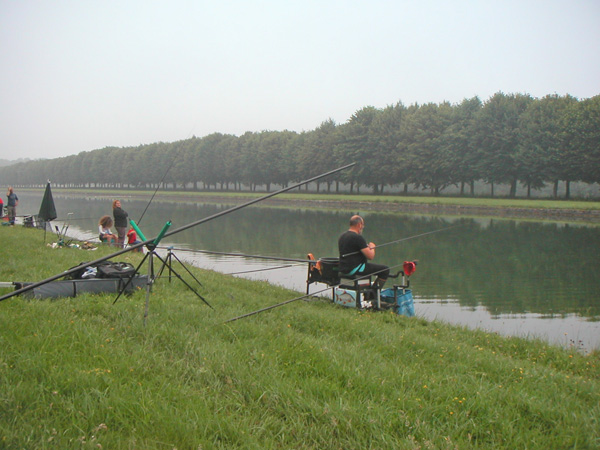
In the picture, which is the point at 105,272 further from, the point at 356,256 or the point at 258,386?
the point at 258,386

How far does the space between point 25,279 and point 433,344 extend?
633 centimetres

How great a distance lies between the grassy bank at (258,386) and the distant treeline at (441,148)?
24.5m

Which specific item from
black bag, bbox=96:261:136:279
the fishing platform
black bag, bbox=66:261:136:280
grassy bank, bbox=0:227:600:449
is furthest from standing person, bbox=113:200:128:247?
grassy bank, bbox=0:227:600:449

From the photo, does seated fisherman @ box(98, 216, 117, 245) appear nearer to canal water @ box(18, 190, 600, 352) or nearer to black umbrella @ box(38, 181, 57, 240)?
black umbrella @ box(38, 181, 57, 240)

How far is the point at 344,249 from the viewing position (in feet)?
28.4

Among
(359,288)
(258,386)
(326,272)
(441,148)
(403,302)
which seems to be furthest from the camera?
(441,148)

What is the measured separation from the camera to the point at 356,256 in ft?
28.4

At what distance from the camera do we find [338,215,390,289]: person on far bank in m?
8.58

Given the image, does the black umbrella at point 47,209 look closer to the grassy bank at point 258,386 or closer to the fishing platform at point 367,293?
the fishing platform at point 367,293

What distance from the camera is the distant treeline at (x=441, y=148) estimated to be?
1877 inches

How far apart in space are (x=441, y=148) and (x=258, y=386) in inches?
2185

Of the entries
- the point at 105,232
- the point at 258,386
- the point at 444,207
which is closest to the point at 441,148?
the point at 444,207

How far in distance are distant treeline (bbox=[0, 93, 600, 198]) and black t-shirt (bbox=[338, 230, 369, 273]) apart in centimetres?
2203

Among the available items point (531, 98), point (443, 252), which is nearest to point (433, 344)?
point (443, 252)
